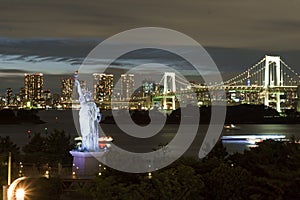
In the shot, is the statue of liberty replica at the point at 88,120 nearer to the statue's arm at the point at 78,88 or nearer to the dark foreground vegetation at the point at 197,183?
the statue's arm at the point at 78,88

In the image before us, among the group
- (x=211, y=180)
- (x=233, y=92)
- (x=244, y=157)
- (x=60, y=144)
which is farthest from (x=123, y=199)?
(x=233, y=92)

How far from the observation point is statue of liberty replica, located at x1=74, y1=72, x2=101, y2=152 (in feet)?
23.5

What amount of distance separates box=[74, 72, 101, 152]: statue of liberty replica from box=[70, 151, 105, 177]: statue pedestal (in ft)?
0.41

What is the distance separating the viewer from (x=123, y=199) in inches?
195

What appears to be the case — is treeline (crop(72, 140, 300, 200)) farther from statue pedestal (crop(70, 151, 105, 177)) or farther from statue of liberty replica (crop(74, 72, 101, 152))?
statue of liberty replica (crop(74, 72, 101, 152))

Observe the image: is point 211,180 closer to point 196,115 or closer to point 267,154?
point 267,154

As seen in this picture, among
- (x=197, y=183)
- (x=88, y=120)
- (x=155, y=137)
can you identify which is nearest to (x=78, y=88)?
(x=88, y=120)

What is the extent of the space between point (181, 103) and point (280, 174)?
28.2 meters

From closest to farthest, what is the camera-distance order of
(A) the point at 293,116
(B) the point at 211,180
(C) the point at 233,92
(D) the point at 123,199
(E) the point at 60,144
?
(D) the point at 123,199, (B) the point at 211,180, (E) the point at 60,144, (C) the point at 233,92, (A) the point at 293,116

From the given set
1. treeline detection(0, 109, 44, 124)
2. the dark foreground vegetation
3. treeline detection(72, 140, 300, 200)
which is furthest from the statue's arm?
treeline detection(0, 109, 44, 124)

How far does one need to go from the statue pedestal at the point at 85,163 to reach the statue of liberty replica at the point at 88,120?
126mm

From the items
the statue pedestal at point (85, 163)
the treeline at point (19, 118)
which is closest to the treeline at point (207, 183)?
the statue pedestal at point (85, 163)

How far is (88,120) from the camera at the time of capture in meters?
7.25

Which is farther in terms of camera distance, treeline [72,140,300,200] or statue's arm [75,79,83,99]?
statue's arm [75,79,83,99]
